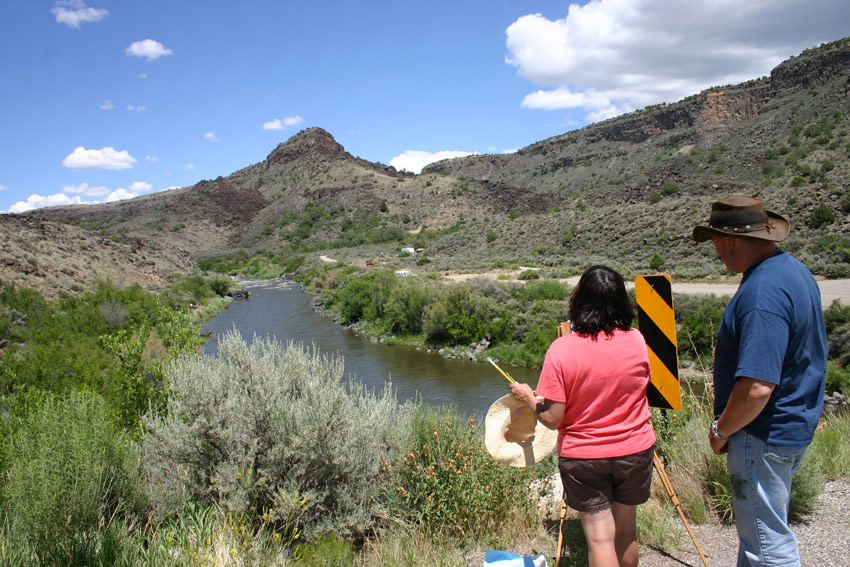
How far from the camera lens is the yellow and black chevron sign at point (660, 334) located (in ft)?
13.0

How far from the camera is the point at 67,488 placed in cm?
362

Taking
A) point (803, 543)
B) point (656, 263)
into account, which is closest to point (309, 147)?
point (656, 263)

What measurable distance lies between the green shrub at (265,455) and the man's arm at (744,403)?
2.92m

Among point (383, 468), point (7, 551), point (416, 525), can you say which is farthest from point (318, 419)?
point (7, 551)

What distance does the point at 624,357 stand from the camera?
2744mm

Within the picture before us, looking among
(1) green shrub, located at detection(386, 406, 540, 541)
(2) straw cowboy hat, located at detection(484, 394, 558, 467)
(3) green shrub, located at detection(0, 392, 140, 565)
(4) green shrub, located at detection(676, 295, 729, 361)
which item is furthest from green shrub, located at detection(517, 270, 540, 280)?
(2) straw cowboy hat, located at detection(484, 394, 558, 467)

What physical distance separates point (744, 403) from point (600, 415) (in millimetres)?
623

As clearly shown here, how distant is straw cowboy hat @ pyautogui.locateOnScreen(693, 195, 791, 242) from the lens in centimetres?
262

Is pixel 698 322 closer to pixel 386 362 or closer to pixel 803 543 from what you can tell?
pixel 386 362

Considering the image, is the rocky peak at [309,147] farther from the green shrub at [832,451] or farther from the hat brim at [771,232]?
the hat brim at [771,232]

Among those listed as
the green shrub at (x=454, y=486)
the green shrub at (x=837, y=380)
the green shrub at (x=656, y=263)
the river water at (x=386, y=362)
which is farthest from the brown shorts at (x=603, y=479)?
the green shrub at (x=656, y=263)

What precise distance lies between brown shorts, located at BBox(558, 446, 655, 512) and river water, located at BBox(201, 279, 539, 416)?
576 cm

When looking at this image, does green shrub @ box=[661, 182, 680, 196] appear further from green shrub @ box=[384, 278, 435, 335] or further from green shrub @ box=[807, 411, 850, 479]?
green shrub @ box=[807, 411, 850, 479]

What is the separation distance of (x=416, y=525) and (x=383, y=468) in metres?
0.73
